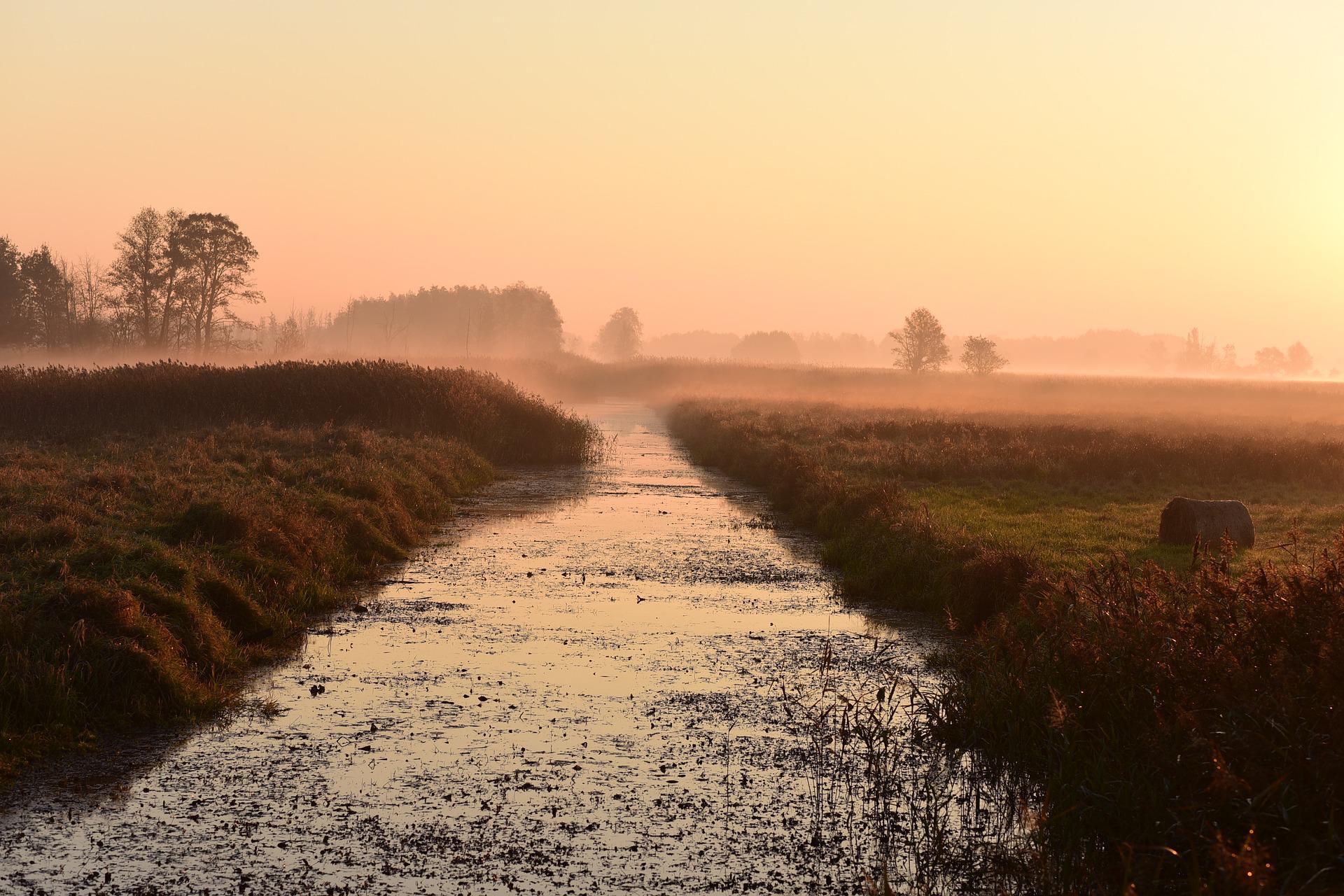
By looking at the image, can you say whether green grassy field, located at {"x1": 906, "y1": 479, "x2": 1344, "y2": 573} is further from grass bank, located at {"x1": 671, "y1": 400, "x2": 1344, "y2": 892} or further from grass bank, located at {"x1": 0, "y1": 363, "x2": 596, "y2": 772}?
grass bank, located at {"x1": 0, "y1": 363, "x2": 596, "y2": 772}

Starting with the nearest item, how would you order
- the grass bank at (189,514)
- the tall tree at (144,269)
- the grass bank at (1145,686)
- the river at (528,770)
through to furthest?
1. the grass bank at (1145,686)
2. the river at (528,770)
3. the grass bank at (189,514)
4. the tall tree at (144,269)

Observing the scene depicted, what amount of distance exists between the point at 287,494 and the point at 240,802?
36.8 feet

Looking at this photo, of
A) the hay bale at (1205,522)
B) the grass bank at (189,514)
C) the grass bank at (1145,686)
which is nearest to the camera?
the grass bank at (1145,686)

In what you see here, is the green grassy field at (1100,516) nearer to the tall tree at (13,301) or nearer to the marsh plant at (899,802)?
the marsh plant at (899,802)

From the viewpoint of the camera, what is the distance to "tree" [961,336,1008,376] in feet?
372

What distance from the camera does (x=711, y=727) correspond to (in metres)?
10.3

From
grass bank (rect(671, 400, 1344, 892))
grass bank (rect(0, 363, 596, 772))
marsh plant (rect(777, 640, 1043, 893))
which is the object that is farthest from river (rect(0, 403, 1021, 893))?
grass bank (rect(671, 400, 1344, 892))

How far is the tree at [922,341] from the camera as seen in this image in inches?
4461

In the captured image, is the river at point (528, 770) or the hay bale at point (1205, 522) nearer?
the river at point (528, 770)

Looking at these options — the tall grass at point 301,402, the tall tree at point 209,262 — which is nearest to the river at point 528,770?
the tall grass at point 301,402

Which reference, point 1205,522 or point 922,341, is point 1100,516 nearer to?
point 1205,522

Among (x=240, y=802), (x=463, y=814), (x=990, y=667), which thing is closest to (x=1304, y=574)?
(x=990, y=667)

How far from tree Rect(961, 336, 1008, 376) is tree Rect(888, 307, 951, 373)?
82.9 inches

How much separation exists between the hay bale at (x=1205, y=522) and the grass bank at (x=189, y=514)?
13774 mm
